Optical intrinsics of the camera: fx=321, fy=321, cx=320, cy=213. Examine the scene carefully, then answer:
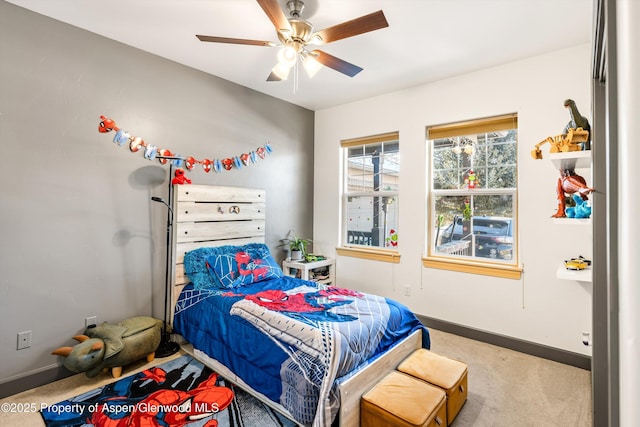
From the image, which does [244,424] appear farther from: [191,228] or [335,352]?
[191,228]

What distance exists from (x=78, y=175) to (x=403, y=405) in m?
2.80

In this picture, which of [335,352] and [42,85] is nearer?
[335,352]

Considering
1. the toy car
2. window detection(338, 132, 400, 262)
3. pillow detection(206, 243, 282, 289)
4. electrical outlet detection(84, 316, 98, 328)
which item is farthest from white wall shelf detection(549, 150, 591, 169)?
electrical outlet detection(84, 316, 98, 328)

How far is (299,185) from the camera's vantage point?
4.39 m

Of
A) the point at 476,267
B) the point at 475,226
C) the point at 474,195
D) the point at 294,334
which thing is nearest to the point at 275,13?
the point at 294,334

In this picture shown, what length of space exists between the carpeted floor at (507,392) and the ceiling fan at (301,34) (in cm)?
235

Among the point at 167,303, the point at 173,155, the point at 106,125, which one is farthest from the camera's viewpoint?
the point at 173,155

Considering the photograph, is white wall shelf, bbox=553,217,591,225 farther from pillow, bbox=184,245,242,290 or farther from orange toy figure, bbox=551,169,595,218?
pillow, bbox=184,245,242,290

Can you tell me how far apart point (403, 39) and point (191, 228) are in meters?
2.51

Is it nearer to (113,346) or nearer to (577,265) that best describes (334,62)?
(577,265)

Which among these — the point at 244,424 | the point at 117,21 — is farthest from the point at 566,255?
the point at 117,21

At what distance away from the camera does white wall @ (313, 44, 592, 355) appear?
272 cm

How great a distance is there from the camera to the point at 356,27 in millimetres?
1859

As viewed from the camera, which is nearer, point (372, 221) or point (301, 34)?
point (301, 34)
